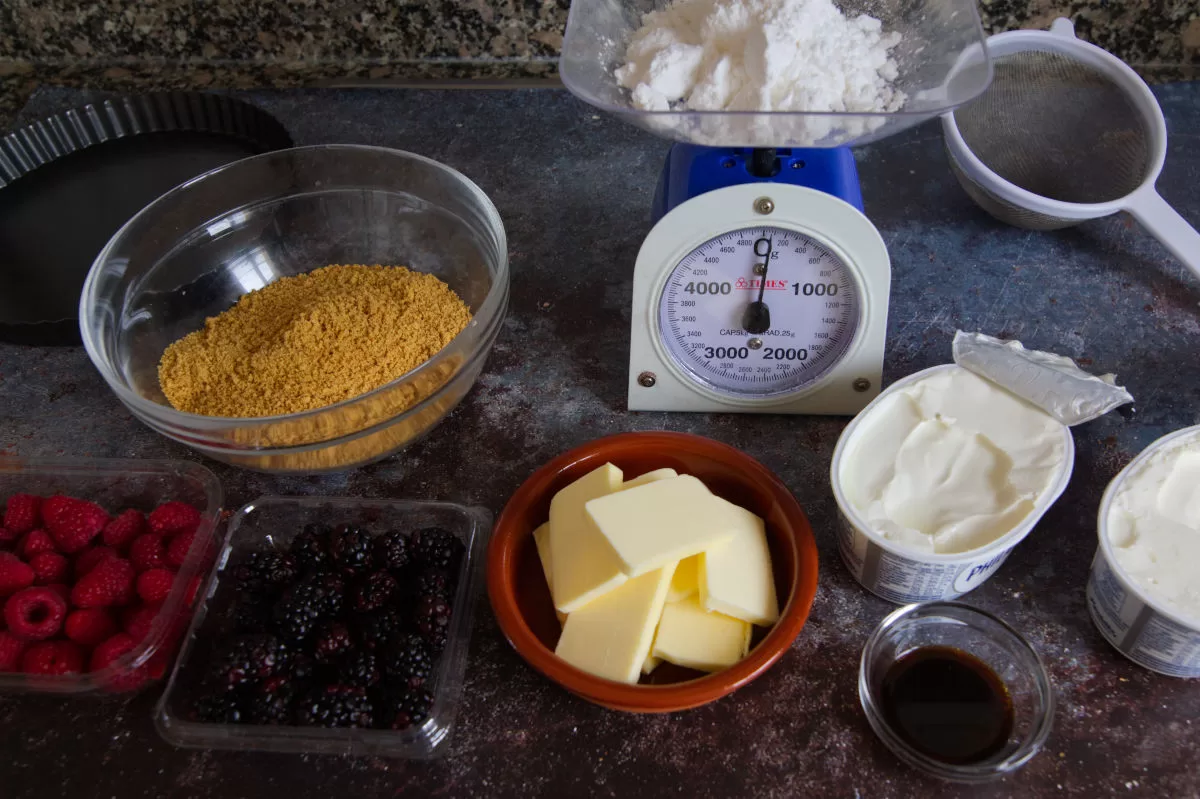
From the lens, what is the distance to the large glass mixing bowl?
1135 millimetres

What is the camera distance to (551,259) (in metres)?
1.45

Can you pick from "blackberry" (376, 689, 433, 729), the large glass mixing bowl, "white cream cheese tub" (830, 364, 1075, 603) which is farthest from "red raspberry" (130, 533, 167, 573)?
"white cream cheese tub" (830, 364, 1075, 603)

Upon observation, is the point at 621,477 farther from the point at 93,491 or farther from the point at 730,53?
the point at 93,491

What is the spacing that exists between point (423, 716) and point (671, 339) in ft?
1.72

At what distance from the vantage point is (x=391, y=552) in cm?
103

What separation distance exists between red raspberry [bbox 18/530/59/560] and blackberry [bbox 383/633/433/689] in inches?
17.3

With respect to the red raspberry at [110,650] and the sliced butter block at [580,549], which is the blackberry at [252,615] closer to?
the red raspberry at [110,650]

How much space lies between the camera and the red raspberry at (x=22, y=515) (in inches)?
42.8

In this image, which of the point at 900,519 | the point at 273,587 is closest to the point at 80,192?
the point at 273,587

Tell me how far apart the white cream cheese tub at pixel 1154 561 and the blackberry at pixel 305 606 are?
810mm

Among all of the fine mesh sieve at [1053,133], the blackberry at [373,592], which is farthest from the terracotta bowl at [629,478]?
the fine mesh sieve at [1053,133]

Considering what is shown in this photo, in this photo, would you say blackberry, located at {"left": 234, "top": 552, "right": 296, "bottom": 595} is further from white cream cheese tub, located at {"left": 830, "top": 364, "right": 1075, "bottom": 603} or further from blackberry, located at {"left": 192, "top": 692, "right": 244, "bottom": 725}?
white cream cheese tub, located at {"left": 830, "top": 364, "right": 1075, "bottom": 603}

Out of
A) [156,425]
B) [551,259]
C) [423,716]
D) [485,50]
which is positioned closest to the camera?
[423,716]

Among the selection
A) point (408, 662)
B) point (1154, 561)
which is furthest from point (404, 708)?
point (1154, 561)
